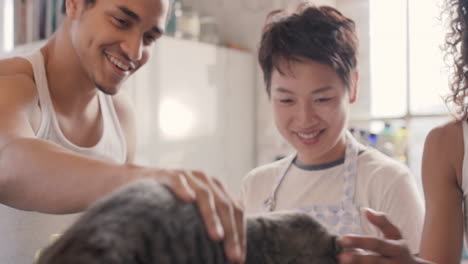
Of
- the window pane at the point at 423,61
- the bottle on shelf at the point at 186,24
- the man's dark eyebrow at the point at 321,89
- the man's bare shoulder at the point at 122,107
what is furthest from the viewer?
the bottle on shelf at the point at 186,24

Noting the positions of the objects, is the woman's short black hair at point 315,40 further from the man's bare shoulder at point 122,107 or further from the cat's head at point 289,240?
the cat's head at point 289,240

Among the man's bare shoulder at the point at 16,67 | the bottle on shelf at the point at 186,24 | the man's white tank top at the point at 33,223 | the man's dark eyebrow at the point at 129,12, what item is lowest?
the man's white tank top at the point at 33,223

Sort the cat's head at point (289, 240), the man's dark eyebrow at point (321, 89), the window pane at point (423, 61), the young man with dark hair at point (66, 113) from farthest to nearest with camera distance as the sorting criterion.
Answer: the window pane at point (423, 61)
the man's dark eyebrow at point (321, 89)
the young man with dark hair at point (66, 113)
the cat's head at point (289, 240)

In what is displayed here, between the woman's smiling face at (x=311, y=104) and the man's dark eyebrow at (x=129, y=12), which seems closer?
the man's dark eyebrow at (x=129, y=12)

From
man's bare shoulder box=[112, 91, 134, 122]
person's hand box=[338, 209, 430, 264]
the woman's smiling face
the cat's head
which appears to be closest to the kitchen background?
man's bare shoulder box=[112, 91, 134, 122]

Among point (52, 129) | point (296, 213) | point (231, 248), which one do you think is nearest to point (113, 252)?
point (231, 248)

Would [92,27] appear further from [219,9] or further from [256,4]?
[219,9]

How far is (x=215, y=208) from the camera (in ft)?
1.21

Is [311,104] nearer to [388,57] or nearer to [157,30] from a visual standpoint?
[157,30]

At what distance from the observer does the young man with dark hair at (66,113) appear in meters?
0.55

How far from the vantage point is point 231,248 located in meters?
0.35

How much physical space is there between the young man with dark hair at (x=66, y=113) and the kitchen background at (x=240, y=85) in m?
1.25

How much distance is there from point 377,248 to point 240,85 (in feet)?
7.80

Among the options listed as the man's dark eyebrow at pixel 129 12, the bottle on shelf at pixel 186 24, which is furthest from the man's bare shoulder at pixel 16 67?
the bottle on shelf at pixel 186 24
